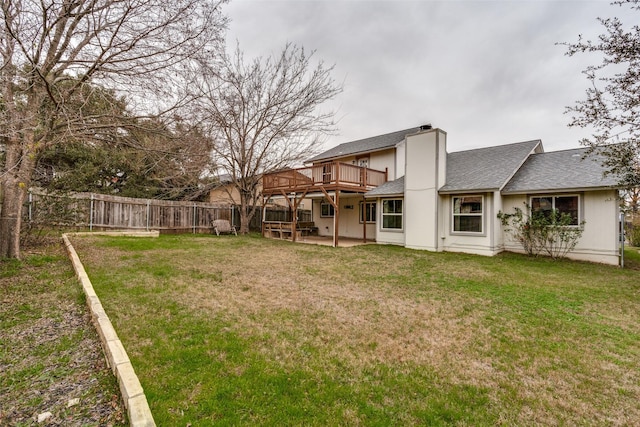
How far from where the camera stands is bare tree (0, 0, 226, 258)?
4.98 metres

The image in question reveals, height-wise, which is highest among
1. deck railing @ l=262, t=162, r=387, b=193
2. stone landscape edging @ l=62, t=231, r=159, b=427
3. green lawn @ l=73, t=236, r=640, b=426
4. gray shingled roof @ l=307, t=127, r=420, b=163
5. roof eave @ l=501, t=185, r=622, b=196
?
gray shingled roof @ l=307, t=127, r=420, b=163

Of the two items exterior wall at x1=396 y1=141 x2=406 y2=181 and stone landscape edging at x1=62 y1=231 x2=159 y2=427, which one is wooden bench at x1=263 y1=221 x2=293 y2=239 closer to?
exterior wall at x1=396 y1=141 x2=406 y2=181

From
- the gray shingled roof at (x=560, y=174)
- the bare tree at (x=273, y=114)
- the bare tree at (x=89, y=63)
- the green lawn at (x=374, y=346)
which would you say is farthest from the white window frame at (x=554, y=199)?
the bare tree at (x=89, y=63)

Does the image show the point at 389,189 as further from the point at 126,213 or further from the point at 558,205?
the point at 126,213

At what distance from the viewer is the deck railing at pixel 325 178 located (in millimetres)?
12673

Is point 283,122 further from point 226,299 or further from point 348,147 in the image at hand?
point 226,299

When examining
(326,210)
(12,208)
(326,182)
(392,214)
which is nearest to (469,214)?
(392,214)

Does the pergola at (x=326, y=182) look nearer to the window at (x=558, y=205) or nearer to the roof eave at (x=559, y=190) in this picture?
the roof eave at (x=559, y=190)

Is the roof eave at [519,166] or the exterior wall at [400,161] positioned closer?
the roof eave at [519,166]

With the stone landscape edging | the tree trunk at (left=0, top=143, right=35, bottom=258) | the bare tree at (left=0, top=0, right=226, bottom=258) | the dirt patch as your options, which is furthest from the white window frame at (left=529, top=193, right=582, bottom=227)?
the tree trunk at (left=0, top=143, right=35, bottom=258)

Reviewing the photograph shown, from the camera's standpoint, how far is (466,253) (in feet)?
34.7

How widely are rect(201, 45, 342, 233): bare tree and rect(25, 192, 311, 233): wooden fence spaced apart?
9.26 ft

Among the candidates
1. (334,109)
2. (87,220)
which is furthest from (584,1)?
(87,220)

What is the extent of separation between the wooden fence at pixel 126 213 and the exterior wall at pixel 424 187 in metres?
10.1
